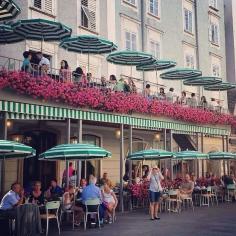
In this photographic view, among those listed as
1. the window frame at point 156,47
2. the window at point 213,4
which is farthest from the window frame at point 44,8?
the window at point 213,4

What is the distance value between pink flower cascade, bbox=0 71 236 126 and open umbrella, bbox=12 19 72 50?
5.95ft

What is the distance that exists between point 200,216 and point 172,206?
2.98 m

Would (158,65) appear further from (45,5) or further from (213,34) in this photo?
(213,34)

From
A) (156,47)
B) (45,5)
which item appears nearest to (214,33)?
(156,47)

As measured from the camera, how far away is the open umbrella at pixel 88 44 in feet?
52.7

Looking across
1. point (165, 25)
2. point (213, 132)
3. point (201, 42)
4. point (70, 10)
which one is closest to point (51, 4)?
point (70, 10)

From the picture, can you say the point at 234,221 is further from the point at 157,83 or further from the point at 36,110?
the point at 157,83

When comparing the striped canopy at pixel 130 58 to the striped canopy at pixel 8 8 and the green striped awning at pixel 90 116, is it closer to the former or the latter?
the green striped awning at pixel 90 116

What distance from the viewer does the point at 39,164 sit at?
18.5m

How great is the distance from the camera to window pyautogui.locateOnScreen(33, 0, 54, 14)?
714 inches

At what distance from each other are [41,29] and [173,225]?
800 centimetres

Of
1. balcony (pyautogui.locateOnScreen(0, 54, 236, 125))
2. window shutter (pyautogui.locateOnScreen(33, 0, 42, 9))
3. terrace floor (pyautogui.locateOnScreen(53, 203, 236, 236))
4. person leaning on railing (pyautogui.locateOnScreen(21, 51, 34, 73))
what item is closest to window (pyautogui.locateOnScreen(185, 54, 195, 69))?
balcony (pyautogui.locateOnScreen(0, 54, 236, 125))

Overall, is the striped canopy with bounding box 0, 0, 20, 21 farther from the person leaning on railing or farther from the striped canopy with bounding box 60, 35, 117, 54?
the striped canopy with bounding box 60, 35, 117, 54

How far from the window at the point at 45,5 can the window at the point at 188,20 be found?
11.9 metres
